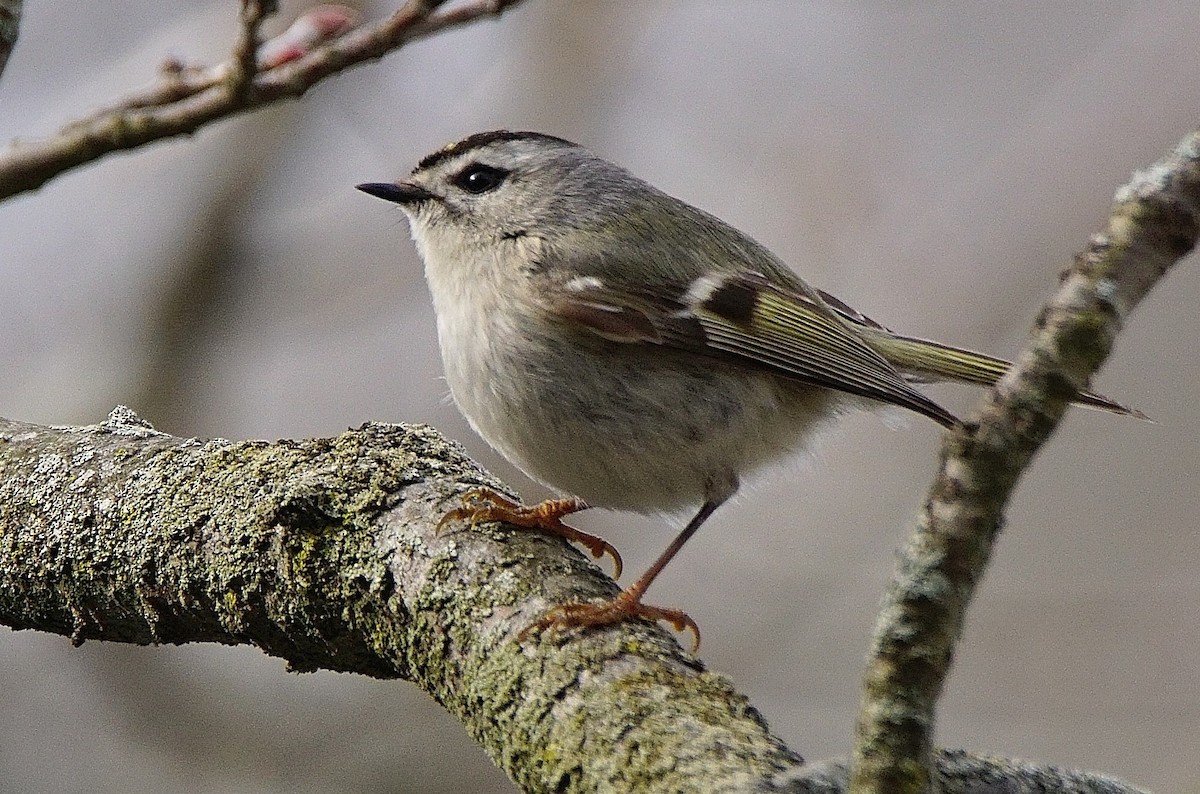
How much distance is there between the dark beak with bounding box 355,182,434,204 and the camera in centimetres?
289

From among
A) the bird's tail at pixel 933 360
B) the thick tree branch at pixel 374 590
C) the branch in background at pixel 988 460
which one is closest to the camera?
the branch in background at pixel 988 460

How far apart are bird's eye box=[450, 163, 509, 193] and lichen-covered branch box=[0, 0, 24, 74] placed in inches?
41.3

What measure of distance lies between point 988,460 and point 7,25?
1.90 meters

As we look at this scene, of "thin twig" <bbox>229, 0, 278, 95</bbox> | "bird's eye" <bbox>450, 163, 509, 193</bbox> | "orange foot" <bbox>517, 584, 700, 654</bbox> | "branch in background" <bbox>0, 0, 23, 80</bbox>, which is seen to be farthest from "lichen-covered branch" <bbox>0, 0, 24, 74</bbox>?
"orange foot" <bbox>517, 584, 700, 654</bbox>

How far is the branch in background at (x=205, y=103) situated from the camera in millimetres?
2070

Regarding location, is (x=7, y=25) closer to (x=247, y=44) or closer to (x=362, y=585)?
(x=247, y=44)

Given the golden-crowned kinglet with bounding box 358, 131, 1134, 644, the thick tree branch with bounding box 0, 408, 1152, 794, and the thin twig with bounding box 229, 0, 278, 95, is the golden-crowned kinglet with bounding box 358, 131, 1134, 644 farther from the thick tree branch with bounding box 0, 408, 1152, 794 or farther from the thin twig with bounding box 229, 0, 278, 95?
the thin twig with bounding box 229, 0, 278, 95

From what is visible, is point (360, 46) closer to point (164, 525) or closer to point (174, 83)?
point (174, 83)

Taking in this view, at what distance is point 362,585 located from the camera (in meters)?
1.67

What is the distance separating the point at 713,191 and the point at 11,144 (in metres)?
3.65

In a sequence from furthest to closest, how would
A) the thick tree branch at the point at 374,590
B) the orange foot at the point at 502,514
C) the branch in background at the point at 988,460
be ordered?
the orange foot at the point at 502,514 → the thick tree branch at the point at 374,590 → the branch in background at the point at 988,460

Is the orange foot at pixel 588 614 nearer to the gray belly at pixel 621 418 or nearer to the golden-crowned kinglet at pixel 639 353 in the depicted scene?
the golden-crowned kinglet at pixel 639 353

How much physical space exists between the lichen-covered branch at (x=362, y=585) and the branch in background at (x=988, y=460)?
0.26 meters

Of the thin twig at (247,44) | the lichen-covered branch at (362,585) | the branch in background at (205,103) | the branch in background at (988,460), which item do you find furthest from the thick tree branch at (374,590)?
the thin twig at (247,44)
